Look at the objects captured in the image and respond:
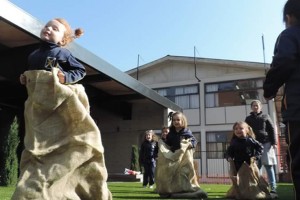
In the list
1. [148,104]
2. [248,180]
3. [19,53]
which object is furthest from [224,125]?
[248,180]

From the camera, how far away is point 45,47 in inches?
130

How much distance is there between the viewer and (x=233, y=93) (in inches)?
1016

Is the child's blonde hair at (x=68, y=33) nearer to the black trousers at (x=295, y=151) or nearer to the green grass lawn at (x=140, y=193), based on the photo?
the black trousers at (x=295, y=151)

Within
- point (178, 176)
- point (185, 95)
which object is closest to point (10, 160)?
point (178, 176)

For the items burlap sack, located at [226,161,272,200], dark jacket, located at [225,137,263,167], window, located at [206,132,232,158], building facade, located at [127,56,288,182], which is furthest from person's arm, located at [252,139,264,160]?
window, located at [206,132,232,158]

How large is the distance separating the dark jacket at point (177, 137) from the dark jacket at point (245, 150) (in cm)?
74

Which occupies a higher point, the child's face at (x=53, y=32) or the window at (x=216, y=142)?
the window at (x=216, y=142)

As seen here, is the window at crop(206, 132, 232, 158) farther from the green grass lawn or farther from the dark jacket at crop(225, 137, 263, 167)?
the dark jacket at crop(225, 137, 263, 167)

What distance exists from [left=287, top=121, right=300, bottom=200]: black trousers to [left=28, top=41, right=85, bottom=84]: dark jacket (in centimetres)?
178

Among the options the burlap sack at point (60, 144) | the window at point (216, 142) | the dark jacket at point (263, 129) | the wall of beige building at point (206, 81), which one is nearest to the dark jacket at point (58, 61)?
the burlap sack at point (60, 144)

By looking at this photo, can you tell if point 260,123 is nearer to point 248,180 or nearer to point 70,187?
point 248,180

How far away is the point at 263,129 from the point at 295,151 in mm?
5159

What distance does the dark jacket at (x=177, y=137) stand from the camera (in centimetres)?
700

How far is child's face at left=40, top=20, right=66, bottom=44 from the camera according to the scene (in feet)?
10.8
